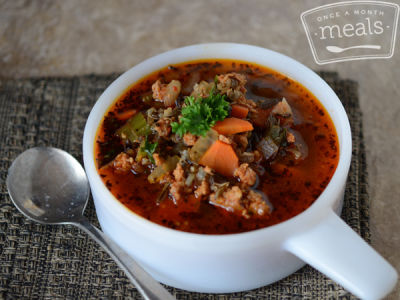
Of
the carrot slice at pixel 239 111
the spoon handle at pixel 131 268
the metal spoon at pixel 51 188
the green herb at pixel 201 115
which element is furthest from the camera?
the metal spoon at pixel 51 188

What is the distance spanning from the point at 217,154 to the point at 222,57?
961 mm

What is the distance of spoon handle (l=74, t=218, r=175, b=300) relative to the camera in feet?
8.39

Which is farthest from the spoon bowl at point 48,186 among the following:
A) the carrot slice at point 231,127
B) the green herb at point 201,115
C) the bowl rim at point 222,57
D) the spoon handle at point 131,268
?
the carrot slice at point 231,127

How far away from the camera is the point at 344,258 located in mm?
2326

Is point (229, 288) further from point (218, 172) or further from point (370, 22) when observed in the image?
point (370, 22)

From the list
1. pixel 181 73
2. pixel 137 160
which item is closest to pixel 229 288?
pixel 137 160

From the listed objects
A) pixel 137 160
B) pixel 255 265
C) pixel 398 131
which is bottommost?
pixel 398 131

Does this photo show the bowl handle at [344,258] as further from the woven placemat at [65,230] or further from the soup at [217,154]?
the woven placemat at [65,230]

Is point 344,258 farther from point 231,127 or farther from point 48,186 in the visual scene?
point 48,186

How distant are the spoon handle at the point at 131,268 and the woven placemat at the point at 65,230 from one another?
0.37 feet

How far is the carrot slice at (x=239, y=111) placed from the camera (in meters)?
2.85

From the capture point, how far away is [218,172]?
271 cm

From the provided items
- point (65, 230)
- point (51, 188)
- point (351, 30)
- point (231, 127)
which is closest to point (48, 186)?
point (51, 188)

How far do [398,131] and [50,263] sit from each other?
250 cm
